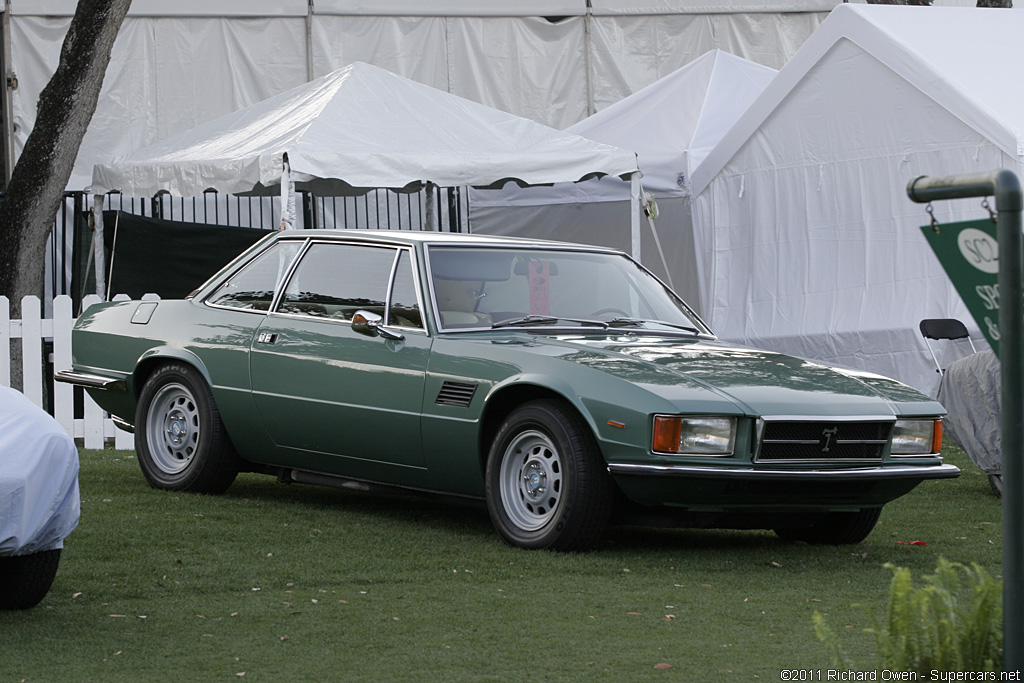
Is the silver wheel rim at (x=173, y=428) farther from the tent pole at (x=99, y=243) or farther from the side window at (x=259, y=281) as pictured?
the tent pole at (x=99, y=243)

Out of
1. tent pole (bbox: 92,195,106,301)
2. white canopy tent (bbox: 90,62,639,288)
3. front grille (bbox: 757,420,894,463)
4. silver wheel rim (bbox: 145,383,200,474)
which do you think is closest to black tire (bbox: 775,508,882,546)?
front grille (bbox: 757,420,894,463)

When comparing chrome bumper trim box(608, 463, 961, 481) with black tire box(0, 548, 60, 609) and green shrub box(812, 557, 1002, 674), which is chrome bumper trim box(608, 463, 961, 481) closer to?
black tire box(0, 548, 60, 609)

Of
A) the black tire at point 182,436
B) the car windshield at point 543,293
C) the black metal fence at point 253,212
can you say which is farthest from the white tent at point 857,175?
the black tire at point 182,436

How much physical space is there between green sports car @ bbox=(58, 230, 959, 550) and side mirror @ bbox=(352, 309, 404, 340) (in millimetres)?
11

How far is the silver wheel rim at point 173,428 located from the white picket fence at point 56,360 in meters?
2.76

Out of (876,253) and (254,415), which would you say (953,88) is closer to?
(876,253)

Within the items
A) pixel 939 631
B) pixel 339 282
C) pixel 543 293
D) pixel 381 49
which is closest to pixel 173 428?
pixel 339 282

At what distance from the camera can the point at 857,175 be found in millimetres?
13609

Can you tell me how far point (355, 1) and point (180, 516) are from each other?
13469 mm

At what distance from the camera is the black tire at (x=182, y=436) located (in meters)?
8.03

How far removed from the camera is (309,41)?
63.9 feet

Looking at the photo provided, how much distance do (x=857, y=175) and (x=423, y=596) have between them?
30.0 feet

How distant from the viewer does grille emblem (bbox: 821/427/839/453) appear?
20.4 ft

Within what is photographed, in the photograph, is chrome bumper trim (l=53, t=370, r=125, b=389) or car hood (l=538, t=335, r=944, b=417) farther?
chrome bumper trim (l=53, t=370, r=125, b=389)
